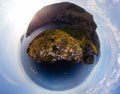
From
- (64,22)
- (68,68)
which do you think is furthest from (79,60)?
(64,22)

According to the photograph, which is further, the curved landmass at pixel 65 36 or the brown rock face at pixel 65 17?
the brown rock face at pixel 65 17

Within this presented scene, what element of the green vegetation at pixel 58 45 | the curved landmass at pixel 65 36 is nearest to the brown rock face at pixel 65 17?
the curved landmass at pixel 65 36

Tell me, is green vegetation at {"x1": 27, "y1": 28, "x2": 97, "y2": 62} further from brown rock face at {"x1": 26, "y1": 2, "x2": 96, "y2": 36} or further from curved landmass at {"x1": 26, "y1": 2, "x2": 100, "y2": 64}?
brown rock face at {"x1": 26, "y1": 2, "x2": 96, "y2": 36}

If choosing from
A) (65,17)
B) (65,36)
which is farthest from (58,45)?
(65,17)

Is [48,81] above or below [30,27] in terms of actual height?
below

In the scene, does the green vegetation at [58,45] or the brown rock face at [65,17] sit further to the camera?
the brown rock face at [65,17]

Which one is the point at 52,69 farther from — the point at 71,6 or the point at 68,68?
the point at 71,6

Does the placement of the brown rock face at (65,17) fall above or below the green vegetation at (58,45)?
above

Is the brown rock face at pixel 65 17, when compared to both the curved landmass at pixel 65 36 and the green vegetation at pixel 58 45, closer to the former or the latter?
the curved landmass at pixel 65 36
